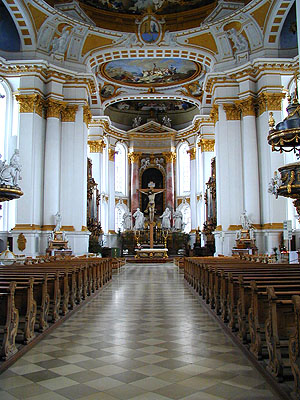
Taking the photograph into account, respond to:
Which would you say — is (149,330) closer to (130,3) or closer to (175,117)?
(130,3)

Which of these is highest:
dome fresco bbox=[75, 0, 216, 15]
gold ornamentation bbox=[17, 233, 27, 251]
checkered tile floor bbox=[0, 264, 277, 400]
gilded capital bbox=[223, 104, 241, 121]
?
dome fresco bbox=[75, 0, 216, 15]

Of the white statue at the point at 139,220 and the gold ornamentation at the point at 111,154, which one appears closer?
the gold ornamentation at the point at 111,154

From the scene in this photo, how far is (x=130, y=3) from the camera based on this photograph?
20.4 meters

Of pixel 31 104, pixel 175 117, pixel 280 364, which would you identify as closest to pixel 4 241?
pixel 31 104

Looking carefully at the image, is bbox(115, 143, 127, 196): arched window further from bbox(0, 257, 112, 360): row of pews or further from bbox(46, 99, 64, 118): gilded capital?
bbox(0, 257, 112, 360): row of pews

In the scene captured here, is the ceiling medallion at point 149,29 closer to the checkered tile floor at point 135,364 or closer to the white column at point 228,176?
the white column at point 228,176

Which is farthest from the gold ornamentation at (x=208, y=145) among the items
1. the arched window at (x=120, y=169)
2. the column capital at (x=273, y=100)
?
the column capital at (x=273, y=100)

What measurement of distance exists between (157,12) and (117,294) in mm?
16026

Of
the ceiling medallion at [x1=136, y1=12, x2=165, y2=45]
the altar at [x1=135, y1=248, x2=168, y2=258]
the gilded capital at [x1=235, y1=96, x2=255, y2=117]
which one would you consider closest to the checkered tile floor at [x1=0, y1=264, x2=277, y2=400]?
the gilded capital at [x1=235, y1=96, x2=255, y2=117]

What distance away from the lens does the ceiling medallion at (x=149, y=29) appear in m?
20.2

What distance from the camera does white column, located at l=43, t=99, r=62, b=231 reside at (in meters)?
18.1

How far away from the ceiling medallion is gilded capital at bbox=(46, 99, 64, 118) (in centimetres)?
545

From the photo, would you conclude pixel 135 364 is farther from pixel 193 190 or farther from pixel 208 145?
pixel 193 190

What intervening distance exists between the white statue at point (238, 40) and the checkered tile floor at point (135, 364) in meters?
15.6
